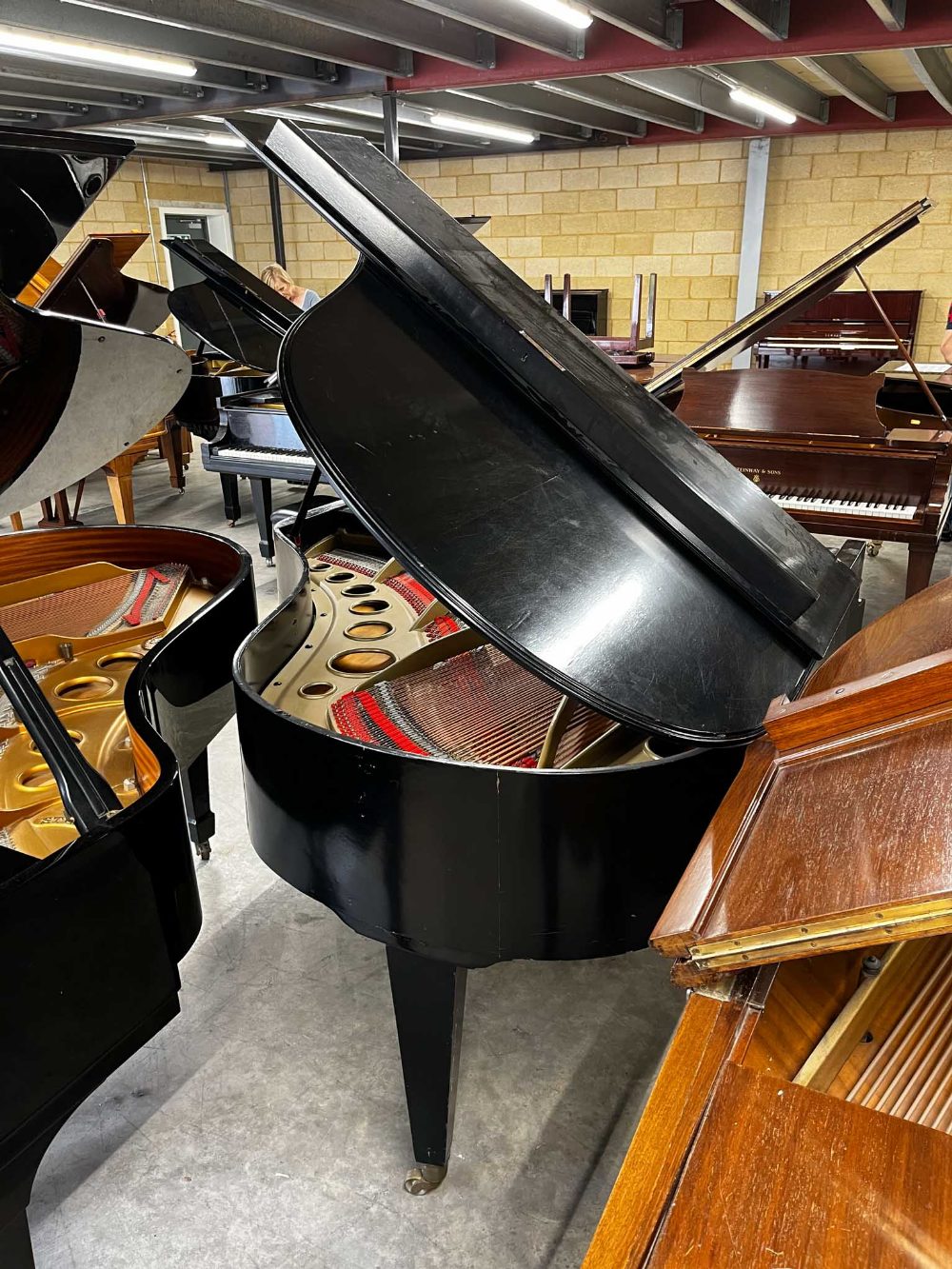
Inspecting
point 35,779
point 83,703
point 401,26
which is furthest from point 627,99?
point 35,779

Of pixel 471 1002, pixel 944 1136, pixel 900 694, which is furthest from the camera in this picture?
pixel 471 1002

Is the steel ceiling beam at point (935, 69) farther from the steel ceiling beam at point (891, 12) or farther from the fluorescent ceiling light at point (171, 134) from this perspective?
the fluorescent ceiling light at point (171, 134)

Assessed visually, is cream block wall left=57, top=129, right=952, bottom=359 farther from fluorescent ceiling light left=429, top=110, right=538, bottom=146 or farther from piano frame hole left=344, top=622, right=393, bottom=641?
piano frame hole left=344, top=622, right=393, bottom=641

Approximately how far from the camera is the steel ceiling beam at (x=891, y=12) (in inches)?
197

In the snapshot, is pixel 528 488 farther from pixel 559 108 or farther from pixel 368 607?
pixel 559 108

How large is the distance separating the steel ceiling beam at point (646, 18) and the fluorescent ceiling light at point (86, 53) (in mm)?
3138

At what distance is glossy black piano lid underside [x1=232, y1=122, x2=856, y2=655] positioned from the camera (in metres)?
1.94

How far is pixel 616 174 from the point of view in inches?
461

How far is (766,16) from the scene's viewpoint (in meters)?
5.61

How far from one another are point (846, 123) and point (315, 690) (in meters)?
10.5

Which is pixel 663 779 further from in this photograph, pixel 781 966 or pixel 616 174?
pixel 616 174

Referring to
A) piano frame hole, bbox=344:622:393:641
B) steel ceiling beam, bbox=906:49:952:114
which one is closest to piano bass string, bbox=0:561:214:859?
piano frame hole, bbox=344:622:393:641

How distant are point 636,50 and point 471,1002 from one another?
644cm

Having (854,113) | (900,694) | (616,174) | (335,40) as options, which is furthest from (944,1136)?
(616,174)
